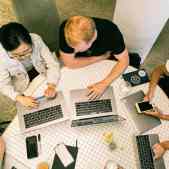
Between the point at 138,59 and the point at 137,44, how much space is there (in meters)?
0.17

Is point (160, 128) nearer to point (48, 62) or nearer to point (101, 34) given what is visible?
point (101, 34)

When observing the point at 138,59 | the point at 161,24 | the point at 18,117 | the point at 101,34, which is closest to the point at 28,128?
the point at 18,117

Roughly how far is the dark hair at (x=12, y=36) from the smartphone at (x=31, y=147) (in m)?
0.56

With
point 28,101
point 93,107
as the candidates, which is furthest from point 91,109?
point 28,101

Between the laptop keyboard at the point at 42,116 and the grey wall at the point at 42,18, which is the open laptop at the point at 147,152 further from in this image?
the grey wall at the point at 42,18

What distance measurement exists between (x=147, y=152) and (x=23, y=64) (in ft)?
3.33

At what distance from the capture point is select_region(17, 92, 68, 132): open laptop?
1906 mm

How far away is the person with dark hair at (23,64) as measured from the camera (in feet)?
6.00

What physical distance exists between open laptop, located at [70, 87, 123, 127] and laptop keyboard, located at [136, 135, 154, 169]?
0.19m

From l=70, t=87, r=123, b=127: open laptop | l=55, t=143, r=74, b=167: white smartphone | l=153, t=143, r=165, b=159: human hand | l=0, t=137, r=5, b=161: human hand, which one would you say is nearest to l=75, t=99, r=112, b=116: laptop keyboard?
l=70, t=87, r=123, b=127: open laptop

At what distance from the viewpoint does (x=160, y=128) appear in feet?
6.48

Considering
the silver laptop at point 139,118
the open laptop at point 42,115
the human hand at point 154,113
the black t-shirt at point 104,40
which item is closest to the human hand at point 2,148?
the open laptop at point 42,115

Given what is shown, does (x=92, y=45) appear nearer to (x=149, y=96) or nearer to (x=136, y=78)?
(x=136, y=78)

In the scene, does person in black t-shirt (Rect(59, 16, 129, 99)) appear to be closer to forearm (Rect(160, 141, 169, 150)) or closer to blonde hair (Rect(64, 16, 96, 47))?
blonde hair (Rect(64, 16, 96, 47))
